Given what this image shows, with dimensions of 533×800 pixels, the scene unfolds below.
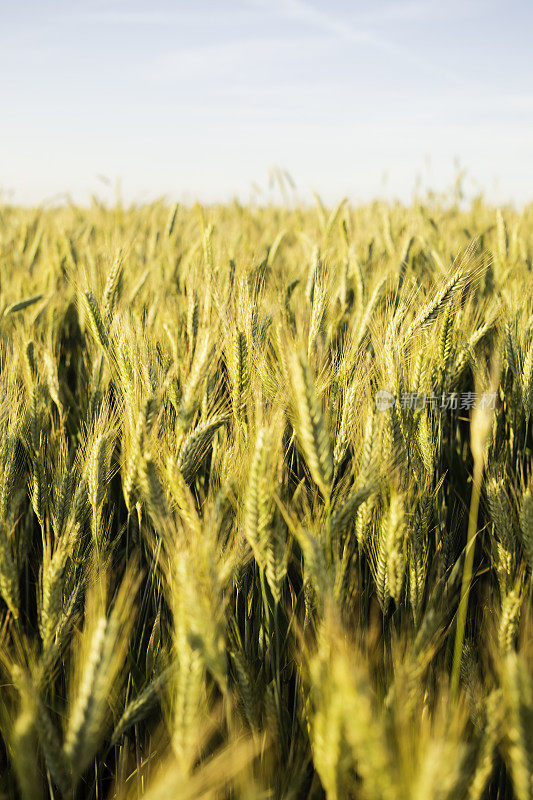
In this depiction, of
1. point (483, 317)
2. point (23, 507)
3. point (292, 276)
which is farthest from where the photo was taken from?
point (292, 276)

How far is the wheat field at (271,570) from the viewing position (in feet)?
2.39

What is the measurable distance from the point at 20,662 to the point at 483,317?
1.75 meters

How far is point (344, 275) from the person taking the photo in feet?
7.11

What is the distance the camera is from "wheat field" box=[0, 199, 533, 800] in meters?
0.73

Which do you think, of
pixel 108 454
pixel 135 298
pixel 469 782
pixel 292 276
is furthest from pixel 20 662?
pixel 292 276

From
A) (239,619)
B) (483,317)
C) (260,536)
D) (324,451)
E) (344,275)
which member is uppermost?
(344,275)

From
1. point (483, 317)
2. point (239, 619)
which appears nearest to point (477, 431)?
point (239, 619)

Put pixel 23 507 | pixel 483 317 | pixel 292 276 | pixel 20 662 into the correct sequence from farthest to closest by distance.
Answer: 1. pixel 292 276
2. pixel 483 317
3. pixel 23 507
4. pixel 20 662

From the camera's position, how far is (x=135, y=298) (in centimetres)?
216

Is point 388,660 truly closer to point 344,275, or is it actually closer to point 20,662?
point 20,662

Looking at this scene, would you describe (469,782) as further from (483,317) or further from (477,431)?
(483,317)

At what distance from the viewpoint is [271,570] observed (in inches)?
38.6

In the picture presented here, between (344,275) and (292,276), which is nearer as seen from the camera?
(344,275)

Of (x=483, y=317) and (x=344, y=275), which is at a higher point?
(x=344, y=275)
